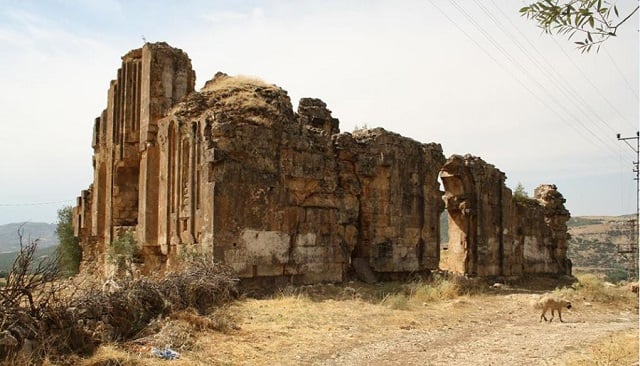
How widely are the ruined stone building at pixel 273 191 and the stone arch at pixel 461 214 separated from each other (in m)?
0.04

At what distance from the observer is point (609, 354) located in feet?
25.0

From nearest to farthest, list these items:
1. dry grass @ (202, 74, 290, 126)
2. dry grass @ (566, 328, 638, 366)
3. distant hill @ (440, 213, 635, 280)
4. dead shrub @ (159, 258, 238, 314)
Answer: dry grass @ (566, 328, 638, 366)
dead shrub @ (159, 258, 238, 314)
dry grass @ (202, 74, 290, 126)
distant hill @ (440, 213, 635, 280)

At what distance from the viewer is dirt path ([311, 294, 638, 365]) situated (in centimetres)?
818

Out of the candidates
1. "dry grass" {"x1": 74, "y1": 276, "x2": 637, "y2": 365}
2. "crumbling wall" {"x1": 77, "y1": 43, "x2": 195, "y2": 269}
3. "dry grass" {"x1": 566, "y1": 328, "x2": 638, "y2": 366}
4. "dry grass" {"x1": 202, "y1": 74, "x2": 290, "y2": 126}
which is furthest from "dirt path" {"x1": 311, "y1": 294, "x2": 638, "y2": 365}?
"crumbling wall" {"x1": 77, "y1": 43, "x2": 195, "y2": 269}

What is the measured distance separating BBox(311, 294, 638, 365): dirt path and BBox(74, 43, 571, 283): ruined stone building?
3.51 meters

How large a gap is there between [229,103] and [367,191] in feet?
15.6

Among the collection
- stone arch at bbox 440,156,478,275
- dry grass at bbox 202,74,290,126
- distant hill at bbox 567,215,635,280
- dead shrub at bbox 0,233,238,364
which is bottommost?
distant hill at bbox 567,215,635,280

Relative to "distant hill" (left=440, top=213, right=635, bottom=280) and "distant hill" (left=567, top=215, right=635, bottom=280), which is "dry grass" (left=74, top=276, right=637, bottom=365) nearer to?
"distant hill" (left=440, top=213, right=635, bottom=280)

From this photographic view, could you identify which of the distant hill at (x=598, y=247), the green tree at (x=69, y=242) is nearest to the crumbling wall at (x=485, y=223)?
the green tree at (x=69, y=242)

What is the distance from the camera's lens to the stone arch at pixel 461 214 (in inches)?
795

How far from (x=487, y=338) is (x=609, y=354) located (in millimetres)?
2552

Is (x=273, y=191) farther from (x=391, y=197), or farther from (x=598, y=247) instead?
(x=598, y=247)

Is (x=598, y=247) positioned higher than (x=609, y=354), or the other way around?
(x=609, y=354)

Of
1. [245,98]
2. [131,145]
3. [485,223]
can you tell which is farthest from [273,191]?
[485,223]
